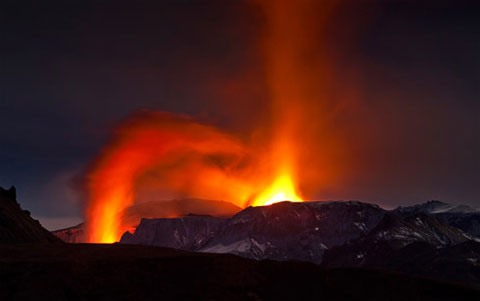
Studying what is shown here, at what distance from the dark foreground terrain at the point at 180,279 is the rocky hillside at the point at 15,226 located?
3261 centimetres

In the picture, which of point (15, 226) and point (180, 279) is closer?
point (180, 279)

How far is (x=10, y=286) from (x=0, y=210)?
8010cm

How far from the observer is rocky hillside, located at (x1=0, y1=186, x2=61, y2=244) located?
6083 inches

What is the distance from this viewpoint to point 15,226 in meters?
162

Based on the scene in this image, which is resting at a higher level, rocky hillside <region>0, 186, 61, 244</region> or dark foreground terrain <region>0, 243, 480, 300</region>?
rocky hillside <region>0, 186, 61, 244</region>

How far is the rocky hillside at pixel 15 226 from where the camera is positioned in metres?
154

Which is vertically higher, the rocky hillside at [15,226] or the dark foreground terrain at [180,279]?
the rocky hillside at [15,226]

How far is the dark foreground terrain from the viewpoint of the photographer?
96625 millimetres

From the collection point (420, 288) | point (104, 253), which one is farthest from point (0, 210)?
point (420, 288)

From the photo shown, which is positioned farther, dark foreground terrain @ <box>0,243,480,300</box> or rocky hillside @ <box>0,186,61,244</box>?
rocky hillside @ <box>0,186,61,244</box>

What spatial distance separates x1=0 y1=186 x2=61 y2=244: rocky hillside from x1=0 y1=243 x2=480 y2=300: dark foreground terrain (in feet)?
107

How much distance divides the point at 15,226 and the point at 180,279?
270 ft

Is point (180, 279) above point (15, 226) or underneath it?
underneath

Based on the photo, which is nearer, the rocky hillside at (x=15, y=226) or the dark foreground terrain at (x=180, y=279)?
the dark foreground terrain at (x=180, y=279)
